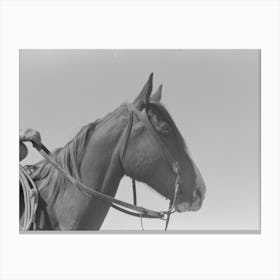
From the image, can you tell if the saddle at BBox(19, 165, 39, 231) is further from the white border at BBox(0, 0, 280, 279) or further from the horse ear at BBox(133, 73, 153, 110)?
the horse ear at BBox(133, 73, 153, 110)

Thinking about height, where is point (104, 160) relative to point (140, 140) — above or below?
below

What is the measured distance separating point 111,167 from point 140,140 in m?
0.21

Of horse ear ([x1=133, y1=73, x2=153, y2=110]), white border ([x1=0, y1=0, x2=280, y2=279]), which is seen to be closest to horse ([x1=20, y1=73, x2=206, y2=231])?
horse ear ([x1=133, y1=73, x2=153, y2=110])

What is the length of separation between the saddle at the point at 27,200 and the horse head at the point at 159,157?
0.51 metres

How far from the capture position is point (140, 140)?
7.52 ft

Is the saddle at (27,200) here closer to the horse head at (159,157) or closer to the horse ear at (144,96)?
the horse head at (159,157)
